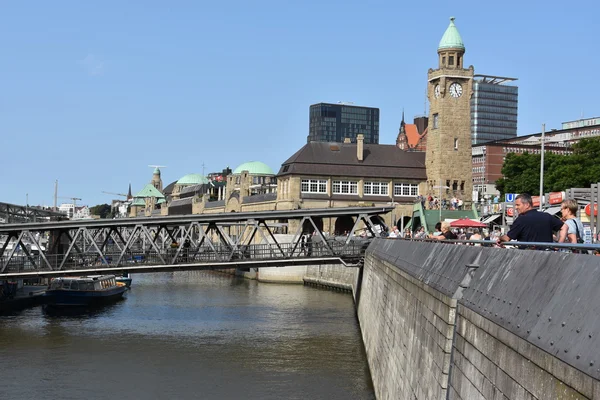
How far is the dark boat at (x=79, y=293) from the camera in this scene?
72.4m

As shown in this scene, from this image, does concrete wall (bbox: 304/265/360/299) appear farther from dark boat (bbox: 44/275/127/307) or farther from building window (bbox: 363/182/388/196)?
building window (bbox: 363/182/388/196)

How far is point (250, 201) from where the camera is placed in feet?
529

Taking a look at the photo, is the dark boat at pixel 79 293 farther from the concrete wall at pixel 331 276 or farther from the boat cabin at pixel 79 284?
the concrete wall at pixel 331 276

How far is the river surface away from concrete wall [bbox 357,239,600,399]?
564 inches

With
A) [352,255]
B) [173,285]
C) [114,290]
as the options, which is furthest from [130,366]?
[173,285]

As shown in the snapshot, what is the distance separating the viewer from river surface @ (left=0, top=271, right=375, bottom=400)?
1454 inches

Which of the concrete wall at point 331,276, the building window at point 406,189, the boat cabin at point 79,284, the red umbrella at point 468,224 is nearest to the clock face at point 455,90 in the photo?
the building window at point 406,189

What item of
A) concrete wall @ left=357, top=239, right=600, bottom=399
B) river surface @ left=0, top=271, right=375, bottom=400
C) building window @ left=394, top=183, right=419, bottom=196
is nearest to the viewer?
concrete wall @ left=357, top=239, right=600, bottom=399

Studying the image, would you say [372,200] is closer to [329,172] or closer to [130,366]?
[329,172]

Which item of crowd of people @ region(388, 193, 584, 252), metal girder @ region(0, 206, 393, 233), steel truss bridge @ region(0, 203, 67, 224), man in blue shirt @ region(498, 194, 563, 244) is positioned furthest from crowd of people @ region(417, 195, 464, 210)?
man in blue shirt @ region(498, 194, 563, 244)

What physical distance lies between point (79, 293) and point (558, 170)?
6341cm

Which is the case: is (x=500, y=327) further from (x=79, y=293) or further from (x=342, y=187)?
(x=342, y=187)

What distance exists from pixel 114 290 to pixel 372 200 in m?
62.0

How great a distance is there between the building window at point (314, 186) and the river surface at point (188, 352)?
60614 mm
